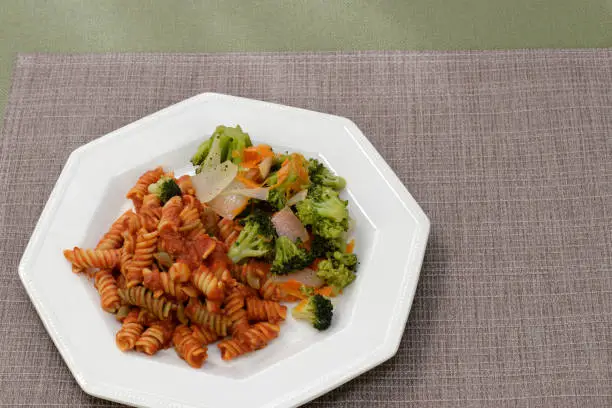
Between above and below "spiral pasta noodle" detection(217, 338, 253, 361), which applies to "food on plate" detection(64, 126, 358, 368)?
above

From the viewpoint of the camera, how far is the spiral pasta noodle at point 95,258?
2.75 meters

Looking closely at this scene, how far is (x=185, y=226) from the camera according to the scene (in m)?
2.73

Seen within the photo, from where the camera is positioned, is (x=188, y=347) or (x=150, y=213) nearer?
(x=188, y=347)

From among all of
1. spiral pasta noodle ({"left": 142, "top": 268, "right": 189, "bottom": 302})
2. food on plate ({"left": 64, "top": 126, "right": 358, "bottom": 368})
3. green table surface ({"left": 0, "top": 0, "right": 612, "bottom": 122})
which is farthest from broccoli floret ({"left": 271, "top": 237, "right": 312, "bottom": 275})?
green table surface ({"left": 0, "top": 0, "right": 612, "bottom": 122})


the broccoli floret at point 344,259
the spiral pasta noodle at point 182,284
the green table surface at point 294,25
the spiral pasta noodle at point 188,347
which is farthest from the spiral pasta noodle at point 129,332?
the green table surface at point 294,25

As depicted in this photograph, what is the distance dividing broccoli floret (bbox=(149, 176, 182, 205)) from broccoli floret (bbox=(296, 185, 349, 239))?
17.8 inches

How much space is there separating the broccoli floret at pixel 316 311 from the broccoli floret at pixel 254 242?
231mm

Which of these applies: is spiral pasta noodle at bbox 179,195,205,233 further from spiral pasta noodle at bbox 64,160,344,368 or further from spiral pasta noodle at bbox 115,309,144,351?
spiral pasta noodle at bbox 115,309,144,351

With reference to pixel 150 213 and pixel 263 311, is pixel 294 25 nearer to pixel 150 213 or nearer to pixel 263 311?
pixel 150 213

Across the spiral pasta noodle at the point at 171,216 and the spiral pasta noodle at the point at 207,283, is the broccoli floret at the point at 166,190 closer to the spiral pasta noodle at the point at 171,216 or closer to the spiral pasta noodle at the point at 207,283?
the spiral pasta noodle at the point at 171,216

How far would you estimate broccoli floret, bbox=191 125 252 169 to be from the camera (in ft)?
9.71

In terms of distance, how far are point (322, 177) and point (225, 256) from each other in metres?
0.49

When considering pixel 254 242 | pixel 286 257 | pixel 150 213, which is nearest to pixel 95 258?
pixel 150 213

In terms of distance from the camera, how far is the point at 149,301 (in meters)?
2.67
